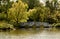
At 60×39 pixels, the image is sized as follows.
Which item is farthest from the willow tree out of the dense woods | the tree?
the tree

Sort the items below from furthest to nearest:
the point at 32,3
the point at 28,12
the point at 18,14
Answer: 1. the point at 32,3
2. the point at 28,12
3. the point at 18,14

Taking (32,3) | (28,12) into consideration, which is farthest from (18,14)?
(32,3)

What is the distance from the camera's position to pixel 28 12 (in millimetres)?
26609

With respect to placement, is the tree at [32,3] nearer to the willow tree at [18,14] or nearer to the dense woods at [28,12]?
the dense woods at [28,12]

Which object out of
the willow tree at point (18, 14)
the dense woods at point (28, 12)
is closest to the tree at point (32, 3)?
the dense woods at point (28, 12)

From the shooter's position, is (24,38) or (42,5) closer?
(24,38)

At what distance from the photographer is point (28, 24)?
25.9m

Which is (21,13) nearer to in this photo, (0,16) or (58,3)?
(0,16)

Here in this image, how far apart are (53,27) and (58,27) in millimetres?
546

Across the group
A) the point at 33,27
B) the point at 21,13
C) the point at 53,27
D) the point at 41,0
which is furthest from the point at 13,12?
the point at 41,0

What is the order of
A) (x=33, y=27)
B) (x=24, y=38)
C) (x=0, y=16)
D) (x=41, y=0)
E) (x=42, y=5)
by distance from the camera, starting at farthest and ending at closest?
(x=41, y=0), (x=42, y=5), (x=0, y=16), (x=33, y=27), (x=24, y=38)

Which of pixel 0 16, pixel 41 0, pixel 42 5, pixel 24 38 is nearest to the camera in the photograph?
pixel 24 38

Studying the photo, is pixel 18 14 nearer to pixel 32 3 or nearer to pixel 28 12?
pixel 28 12

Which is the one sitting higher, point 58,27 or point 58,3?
point 58,3
